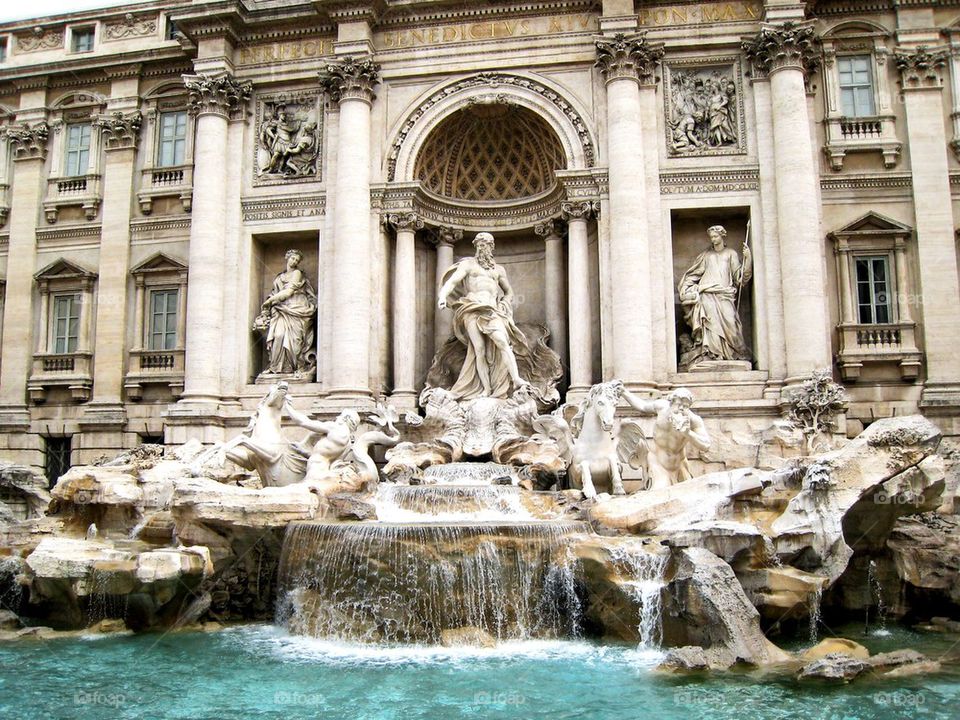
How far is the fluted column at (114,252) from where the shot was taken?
21.2 metres

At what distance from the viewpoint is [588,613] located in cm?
1171

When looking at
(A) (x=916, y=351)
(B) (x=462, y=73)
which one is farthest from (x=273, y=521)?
(A) (x=916, y=351)

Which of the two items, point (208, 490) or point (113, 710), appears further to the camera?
point (208, 490)

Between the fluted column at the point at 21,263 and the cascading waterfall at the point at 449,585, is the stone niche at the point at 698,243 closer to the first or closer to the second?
the cascading waterfall at the point at 449,585

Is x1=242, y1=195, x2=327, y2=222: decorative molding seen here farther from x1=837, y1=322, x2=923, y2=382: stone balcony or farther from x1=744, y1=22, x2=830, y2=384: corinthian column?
x1=837, y1=322, x2=923, y2=382: stone balcony

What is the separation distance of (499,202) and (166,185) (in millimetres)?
8235

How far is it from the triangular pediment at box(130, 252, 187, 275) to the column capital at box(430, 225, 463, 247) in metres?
6.18

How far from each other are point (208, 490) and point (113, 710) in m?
4.48

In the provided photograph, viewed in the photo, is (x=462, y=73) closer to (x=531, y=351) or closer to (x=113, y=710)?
(x=531, y=351)

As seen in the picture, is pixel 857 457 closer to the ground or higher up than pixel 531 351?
closer to the ground

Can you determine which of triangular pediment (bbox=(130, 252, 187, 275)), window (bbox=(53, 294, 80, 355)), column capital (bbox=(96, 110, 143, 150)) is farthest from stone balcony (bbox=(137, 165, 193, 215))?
window (bbox=(53, 294, 80, 355))

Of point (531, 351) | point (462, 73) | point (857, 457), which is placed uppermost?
point (462, 73)

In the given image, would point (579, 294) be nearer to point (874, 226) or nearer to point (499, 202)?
point (499, 202)

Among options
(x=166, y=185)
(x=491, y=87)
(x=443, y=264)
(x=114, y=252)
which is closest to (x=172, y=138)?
(x=166, y=185)
